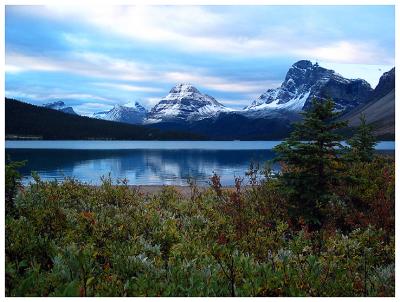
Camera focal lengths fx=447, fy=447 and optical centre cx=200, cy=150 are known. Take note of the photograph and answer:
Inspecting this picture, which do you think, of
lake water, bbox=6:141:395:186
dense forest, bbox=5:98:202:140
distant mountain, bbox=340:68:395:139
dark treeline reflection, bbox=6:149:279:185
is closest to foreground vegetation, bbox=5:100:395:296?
distant mountain, bbox=340:68:395:139

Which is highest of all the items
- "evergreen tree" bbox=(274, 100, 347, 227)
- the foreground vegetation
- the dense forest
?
the dense forest

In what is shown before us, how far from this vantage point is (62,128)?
111875 mm

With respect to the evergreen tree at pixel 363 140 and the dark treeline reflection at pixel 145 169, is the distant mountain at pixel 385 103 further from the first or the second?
the dark treeline reflection at pixel 145 169

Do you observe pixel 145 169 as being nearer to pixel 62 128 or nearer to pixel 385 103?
pixel 385 103

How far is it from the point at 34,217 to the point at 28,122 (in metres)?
77.2

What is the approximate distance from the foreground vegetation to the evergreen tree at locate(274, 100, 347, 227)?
0.09 feet

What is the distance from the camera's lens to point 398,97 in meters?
6.26

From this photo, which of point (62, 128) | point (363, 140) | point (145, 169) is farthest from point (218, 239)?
point (62, 128)

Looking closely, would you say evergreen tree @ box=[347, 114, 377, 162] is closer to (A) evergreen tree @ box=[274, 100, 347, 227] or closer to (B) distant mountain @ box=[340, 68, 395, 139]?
(B) distant mountain @ box=[340, 68, 395, 139]

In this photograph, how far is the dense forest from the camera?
74.5 m

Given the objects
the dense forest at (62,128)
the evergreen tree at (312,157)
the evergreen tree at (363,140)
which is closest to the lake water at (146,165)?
the evergreen tree at (312,157)

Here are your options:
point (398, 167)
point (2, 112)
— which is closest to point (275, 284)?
point (398, 167)

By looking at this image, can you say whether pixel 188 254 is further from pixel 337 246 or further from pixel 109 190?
pixel 109 190

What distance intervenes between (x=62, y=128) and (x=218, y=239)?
10995 cm
